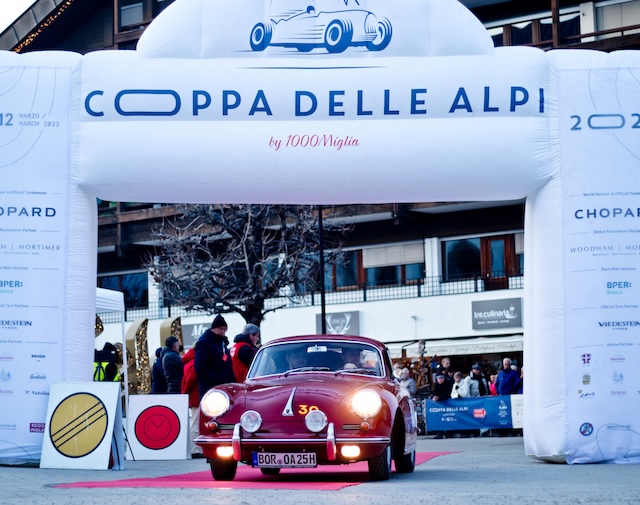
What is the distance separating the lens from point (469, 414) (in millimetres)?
27469

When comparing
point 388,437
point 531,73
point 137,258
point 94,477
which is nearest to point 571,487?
point 388,437

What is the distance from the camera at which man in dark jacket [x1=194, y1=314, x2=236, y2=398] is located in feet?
49.7

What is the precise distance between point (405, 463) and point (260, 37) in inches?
219

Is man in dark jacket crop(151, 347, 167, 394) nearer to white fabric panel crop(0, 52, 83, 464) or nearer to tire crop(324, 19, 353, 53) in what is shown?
white fabric panel crop(0, 52, 83, 464)

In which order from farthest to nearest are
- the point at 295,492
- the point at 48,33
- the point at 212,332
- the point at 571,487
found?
1. the point at 48,33
2. the point at 212,332
3. the point at 571,487
4. the point at 295,492

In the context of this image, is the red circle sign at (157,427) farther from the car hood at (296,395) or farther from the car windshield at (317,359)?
the car hood at (296,395)

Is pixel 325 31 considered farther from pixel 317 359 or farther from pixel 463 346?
pixel 463 346

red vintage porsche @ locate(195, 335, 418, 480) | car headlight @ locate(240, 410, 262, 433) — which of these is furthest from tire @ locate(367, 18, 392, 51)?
car headlight @ locate(240, 410, 262, 433)

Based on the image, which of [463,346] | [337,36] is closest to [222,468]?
[337,36]

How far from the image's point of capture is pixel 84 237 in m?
14.3

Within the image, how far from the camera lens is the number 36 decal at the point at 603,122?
47.5 feet

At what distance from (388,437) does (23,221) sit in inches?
226

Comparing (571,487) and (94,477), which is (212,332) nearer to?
(94,477)

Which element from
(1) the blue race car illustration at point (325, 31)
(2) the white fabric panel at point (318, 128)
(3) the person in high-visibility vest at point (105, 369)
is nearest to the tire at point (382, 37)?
(1) the blue race car illustration at point (325, 31)
